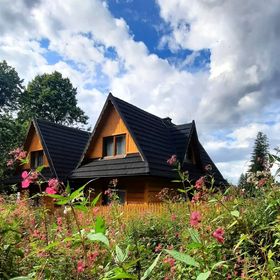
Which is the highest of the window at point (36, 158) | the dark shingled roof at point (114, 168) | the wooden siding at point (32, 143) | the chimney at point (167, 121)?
the chimney at point (167, 121)

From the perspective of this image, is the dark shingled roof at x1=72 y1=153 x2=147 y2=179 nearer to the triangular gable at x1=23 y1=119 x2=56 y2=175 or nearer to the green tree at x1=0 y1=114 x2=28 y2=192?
the triangular gable at x1=23 y1=119 x2=56 y2=175

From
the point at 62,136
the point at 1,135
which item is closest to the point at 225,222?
the point at 62,136

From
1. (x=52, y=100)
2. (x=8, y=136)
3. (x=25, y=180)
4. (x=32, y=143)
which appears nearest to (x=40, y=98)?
(x=52, y=100)

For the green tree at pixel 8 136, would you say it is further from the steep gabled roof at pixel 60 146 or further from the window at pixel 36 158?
the steep gabled roof at pixel 60 146

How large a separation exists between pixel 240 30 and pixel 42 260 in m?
6.94

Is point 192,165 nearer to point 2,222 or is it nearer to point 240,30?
point 240,30

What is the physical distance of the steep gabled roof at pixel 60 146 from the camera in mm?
18344

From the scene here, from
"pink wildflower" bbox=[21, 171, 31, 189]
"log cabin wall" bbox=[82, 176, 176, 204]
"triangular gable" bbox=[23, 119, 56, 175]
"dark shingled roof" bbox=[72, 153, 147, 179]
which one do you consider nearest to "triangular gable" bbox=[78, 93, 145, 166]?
"dark shingled roof" bbox=[72, 153, 147, 179]

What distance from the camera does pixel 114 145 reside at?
15.8 meters

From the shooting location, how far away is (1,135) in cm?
2709

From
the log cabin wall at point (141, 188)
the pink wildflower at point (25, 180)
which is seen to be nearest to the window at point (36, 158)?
the log cabin wall at point (141, 188)

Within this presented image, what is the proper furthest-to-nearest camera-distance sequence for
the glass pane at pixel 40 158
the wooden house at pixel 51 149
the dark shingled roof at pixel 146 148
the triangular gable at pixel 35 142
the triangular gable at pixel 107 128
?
the glass pane at pixel 40 158 → the triangular gable at pixel 35 142 → the wooden house at pixel 51 149 → the triangular gable at pixel 107 128 → the dark shingled roof at pixel 146 148

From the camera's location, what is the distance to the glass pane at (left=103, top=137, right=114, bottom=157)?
16109 mm

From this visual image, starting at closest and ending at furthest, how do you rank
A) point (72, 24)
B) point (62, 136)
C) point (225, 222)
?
point (225, 222) → point (72, 24) → point (62, 136)
